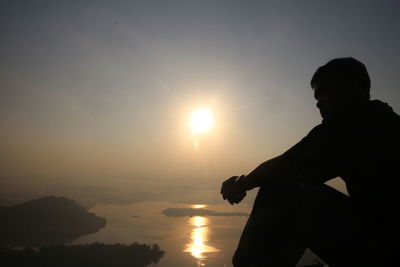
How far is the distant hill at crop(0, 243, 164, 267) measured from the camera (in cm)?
12746

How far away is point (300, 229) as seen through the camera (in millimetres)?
2592

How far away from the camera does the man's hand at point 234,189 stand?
10.2 feet

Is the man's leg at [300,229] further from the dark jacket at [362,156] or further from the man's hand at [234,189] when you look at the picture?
the man's hand at [234,189]

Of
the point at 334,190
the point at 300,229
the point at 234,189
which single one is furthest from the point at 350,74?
the point at 234,189

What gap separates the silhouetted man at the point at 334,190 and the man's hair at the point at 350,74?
0.03 ft

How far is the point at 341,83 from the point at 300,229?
1.69 m

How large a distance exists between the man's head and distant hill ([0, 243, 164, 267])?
520 ft

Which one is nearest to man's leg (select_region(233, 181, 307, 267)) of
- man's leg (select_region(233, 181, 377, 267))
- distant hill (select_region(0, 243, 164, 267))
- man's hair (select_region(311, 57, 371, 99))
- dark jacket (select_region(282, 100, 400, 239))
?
man's leg (select_region(233, 181, 377, 267))

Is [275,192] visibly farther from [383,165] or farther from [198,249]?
[198,249]

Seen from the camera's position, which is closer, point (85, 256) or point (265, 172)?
point (265, 172)

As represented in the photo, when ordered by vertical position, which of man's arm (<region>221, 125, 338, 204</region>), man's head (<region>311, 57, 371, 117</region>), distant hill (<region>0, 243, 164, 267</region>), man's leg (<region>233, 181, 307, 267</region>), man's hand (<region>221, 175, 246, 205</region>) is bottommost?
distant hill (<region>0, 243, 164, 267</region>)

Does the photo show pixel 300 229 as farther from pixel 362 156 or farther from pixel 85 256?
pixel 85 256

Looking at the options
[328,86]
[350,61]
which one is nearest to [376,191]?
[328,86]

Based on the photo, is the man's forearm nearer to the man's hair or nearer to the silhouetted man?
the silhouetted man
